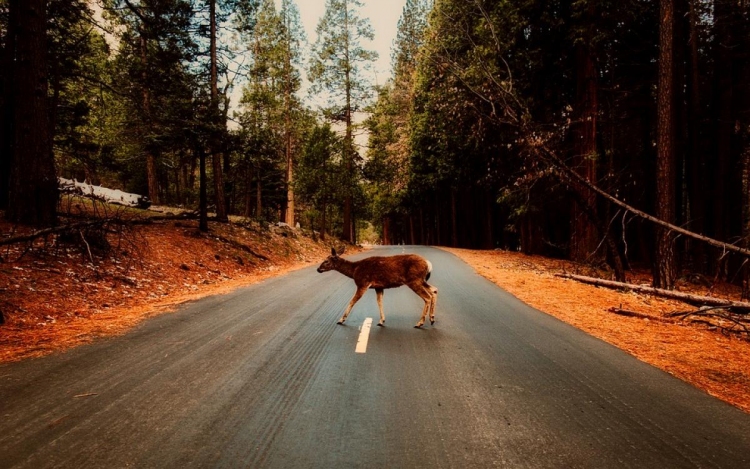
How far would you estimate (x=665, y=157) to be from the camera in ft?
34.3

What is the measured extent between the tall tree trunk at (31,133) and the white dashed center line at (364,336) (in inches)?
358

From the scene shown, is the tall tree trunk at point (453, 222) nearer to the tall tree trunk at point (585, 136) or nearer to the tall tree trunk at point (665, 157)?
the tall tree trunk at point (585, 136)

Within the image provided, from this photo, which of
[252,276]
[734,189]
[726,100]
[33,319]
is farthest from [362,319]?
[734,189]

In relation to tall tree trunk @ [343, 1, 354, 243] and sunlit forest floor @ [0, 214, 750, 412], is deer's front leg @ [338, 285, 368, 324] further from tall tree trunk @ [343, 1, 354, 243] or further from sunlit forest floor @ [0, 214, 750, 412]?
tall tree trunk @ [343, 1, 354, 243]

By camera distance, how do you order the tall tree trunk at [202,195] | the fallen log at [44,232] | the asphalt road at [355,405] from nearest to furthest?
the asphalt road at [355,405]
the fallen log at [44,232]
the tall tree trunk at [202,195]

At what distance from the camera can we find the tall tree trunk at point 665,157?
33.6 feet

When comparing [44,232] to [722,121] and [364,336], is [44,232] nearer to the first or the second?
[364,336]

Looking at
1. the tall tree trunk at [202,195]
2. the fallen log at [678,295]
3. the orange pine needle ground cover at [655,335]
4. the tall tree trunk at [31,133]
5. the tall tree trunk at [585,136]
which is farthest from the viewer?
the tall tree trunk at [202,195]

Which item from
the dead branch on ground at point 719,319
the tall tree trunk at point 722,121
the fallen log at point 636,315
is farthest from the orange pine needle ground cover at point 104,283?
the tall tree trunk at point 722,121

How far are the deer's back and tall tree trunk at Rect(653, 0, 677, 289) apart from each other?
7975 mm

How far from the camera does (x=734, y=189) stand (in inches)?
732

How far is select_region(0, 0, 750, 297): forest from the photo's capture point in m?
10.3

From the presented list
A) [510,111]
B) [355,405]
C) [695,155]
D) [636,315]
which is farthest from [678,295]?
[695,155]

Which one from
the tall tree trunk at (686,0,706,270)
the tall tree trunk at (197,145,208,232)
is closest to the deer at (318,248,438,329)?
the tall tree trunk at (197,145,208,232)
